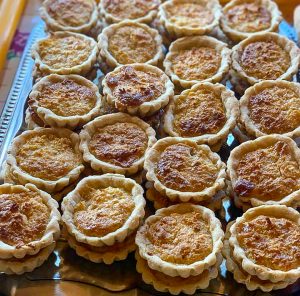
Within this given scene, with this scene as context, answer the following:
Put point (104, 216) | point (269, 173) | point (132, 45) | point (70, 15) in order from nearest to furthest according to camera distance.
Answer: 1. point (104, 216)
2. point (269, 173)
3. point (132, 45)
4. point (70, 15)

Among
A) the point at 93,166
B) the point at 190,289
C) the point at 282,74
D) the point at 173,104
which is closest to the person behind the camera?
the point at 190,289

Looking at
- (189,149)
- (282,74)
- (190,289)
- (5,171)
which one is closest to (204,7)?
(282,74)

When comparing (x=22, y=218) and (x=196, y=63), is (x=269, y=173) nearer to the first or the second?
(x=196, y=63)

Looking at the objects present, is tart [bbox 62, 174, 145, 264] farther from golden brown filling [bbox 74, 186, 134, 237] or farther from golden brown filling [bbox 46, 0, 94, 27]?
golden brown filling [bbox 46, 0, 94, 27]

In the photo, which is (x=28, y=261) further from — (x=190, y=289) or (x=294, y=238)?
(x=294, y=238)

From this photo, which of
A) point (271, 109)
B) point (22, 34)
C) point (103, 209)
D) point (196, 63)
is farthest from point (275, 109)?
point (22, 34)
